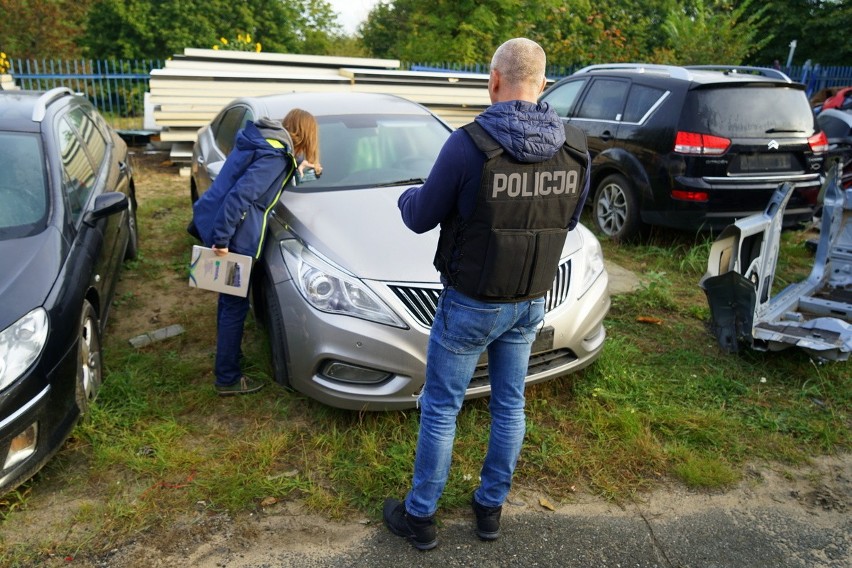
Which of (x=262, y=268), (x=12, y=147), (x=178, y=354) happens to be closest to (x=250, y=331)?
(x=178, y=354)

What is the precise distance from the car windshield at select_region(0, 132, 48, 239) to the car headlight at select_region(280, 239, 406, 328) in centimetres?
132

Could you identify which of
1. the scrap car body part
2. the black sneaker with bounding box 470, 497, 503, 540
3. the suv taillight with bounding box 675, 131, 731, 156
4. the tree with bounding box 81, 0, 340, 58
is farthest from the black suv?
the tree with bounding box 81, 0, 340, 58

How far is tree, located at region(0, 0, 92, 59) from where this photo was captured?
23281 mm

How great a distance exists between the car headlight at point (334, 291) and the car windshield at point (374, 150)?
2.66ft

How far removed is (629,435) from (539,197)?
176 cm

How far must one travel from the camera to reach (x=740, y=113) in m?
6.00

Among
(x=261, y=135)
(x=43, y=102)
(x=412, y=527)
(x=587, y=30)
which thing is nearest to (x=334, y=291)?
(x=261, y=135)

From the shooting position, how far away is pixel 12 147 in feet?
12.8

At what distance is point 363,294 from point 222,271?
824mm

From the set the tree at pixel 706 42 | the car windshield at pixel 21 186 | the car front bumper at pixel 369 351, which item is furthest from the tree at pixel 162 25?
the car front bumper at pixel 369 351

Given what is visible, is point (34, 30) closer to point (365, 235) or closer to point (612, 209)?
point (612, 209)

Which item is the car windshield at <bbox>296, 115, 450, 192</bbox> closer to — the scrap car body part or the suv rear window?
the scrap car body part

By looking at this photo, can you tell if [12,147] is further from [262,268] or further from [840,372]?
[840,372]

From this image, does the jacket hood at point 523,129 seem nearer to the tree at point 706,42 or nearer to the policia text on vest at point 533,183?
the policia text on vest at point 533,183
